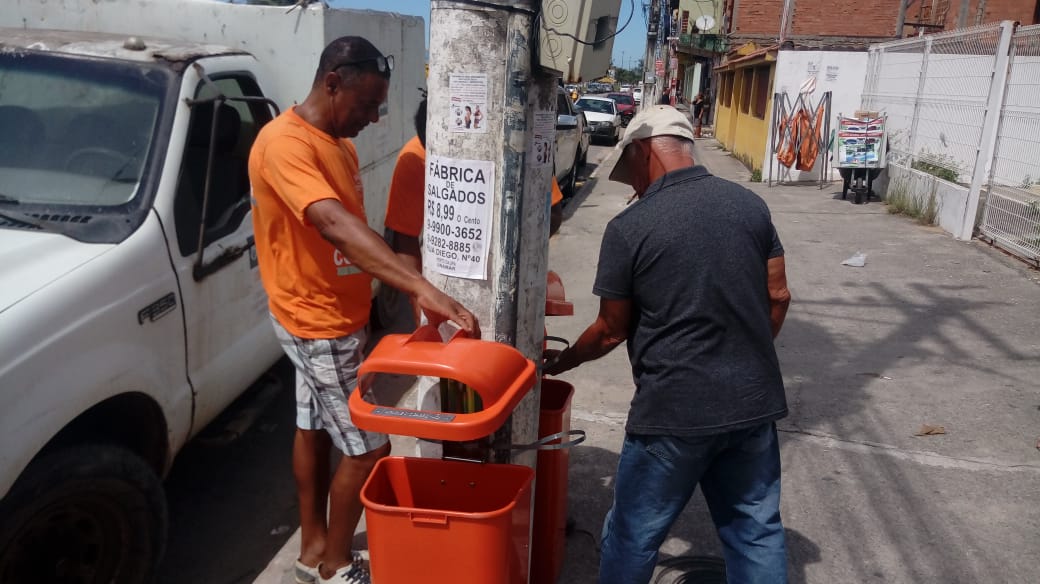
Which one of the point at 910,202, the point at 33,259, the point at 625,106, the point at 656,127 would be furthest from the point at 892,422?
the point at 625,106

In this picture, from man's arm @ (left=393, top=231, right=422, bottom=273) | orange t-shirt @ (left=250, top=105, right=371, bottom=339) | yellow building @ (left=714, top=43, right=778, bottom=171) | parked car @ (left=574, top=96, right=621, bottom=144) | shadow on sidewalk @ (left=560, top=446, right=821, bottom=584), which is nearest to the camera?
orange t-shirt @ (left=250, top=105, right=371, bottom=339)

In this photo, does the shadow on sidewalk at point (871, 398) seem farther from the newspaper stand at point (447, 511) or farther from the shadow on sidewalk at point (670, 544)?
the newspaper stand at point (447, 511)

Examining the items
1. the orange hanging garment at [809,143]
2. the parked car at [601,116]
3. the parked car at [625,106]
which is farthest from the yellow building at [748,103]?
the parked car at [625,106]

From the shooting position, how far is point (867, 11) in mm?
30047

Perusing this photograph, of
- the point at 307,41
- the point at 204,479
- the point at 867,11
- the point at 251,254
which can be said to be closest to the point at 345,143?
the point at 251,254

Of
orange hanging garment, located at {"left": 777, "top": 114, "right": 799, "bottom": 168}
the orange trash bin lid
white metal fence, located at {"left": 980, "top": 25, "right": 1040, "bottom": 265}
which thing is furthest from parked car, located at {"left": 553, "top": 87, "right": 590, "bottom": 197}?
the orange trash bin lid

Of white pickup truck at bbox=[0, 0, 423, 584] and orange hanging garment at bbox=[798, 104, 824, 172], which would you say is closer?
white pickup truck at bbox=[0, 0, 423, 584]

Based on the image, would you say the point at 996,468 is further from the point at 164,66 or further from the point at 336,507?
the point at 164,66

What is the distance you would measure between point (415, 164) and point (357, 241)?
1.09 meters

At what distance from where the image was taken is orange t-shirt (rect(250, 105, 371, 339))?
2.73 meters

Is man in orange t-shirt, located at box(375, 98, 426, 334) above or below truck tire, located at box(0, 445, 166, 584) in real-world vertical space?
above

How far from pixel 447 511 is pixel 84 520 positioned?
1299 millimetres

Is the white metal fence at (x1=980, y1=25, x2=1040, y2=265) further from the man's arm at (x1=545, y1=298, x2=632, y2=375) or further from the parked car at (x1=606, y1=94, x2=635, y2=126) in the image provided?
the parked car at (x1=606, y1=94, x2=635, y2=126)

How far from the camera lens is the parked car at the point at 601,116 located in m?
25.8
